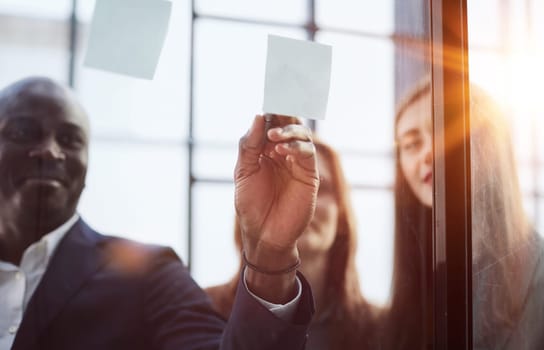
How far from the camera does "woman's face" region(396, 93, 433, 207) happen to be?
1.56 meters

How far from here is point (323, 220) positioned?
1435 mm

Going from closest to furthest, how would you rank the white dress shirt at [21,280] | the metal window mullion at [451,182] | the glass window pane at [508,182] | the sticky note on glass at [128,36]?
the white dress shirt at [21,280] → the sticky note on glass at [128,36] → the metal window mullion at [451,182] → the glass window pane at [508,182]

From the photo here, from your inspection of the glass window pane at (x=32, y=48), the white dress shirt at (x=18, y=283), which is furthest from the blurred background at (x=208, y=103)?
the white dress shirt at (x=18, y=283)

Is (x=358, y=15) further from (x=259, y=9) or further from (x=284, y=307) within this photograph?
(x=284, y=307)

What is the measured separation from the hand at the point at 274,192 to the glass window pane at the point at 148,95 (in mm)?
158

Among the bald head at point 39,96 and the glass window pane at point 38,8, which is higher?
the glass window pane at point 38,8

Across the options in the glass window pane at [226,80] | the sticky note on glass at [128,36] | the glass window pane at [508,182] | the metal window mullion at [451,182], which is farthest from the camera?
the glass window pane at [508,182]

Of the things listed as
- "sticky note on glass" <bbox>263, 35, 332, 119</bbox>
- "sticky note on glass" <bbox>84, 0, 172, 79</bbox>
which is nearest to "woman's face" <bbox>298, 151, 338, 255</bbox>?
"sticky note on glass" <bbox>263, 35, 332, 119</bbox>

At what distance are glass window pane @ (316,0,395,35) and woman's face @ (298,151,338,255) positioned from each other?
1.07 ft

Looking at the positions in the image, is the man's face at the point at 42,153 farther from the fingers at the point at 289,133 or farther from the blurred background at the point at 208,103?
the fingers at the point at 289,133

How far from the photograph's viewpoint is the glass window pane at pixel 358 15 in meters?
1.50

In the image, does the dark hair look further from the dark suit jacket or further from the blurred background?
the dark suit jacket

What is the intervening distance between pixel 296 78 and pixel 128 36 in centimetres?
37

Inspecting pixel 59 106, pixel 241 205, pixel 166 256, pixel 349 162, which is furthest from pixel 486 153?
pixel 59 106
